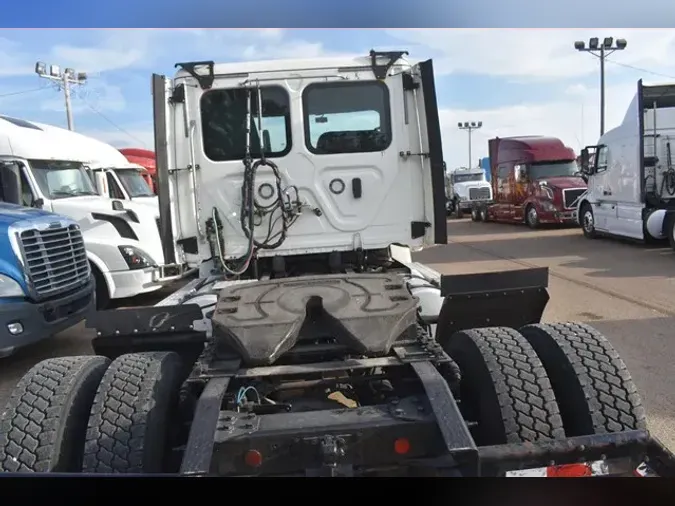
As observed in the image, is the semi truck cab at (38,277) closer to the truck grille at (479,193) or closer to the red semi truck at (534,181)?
the red semi truck at (534,181)

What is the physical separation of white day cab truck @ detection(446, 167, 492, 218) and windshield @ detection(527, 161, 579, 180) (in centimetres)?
Result: 469

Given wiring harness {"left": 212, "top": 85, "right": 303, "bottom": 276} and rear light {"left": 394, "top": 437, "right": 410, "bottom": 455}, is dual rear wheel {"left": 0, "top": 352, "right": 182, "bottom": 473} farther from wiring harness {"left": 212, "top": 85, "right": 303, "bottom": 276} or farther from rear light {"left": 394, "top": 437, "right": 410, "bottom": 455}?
wiring harness {"left": 212, "top": 85, "right": 303, "bottom": 276}

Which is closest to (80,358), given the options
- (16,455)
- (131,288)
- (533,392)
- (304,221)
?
(16,455)

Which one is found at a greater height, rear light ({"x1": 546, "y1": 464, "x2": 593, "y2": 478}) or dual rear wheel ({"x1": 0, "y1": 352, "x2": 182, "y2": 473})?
dual rear wheel ({"x1": 0, "y1": 352, "x2": 182, "y2": 473})

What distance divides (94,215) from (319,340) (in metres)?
6.61

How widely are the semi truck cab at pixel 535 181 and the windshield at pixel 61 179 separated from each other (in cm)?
1434

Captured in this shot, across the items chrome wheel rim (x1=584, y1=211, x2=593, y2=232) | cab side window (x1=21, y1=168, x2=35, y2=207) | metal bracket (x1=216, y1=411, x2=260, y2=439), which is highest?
cab side window (x1=21, y1=168, x2=35, y2=207)

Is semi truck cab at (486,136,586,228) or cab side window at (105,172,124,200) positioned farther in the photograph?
semi truck cab at (486,136,586,228)

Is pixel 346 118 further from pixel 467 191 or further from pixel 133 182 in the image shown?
pixel 467 191

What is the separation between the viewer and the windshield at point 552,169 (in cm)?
2103

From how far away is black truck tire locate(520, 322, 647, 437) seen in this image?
2697 millimetres

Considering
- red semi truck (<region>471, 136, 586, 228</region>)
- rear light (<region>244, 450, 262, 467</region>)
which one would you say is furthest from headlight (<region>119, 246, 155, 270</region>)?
red semi truck (<region>471, 136, 586, 228</region>)

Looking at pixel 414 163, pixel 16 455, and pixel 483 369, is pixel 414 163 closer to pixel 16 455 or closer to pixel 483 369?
pixel 483 369

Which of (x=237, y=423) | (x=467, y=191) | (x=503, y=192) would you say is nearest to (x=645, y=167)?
(x=503, y=192)
